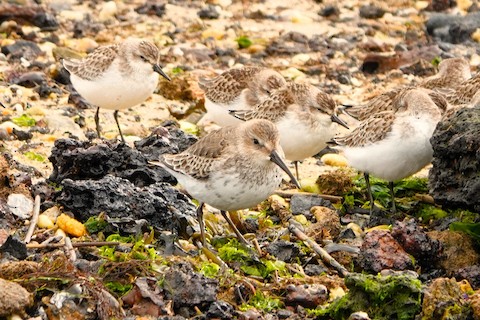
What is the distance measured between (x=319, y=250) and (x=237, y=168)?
975 mm

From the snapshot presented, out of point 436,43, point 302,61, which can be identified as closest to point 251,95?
point 302,61

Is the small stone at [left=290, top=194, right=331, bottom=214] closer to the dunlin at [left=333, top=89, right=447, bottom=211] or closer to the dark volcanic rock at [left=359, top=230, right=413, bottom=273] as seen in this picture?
the dunlin at [left=333, top=89, right=447, bottom=211]

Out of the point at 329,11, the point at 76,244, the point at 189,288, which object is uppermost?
the point at 189,288

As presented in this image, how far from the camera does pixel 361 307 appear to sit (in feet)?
23.0

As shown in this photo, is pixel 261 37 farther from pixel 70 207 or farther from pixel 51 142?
pixel 70 207

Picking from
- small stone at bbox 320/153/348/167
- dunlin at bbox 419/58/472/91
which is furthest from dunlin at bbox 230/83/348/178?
dunlin at bbox 419/58/472/91

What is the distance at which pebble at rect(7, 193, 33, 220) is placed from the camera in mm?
8469

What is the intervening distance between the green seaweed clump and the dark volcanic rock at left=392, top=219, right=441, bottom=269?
3.72 ft

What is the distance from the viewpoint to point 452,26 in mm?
16219

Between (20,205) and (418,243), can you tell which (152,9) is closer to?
(20,205)

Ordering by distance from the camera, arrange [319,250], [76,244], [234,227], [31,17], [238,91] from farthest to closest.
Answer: [31,17]
[238,91]
[234,227]
[319,250]
[76,244]

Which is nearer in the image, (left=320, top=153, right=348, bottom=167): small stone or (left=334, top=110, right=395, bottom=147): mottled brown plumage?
(left=334, top=110, right=395, bottom=147): mottled brown plumage

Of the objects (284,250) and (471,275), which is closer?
(471,275)

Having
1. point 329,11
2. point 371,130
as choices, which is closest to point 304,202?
point 371,130
